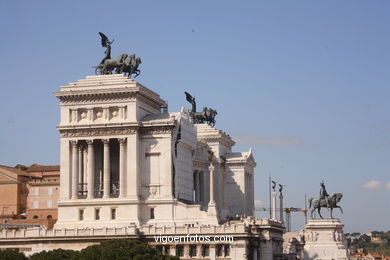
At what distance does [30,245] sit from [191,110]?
1976 inches

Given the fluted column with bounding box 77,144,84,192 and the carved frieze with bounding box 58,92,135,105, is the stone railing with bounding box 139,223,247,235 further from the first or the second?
the carved frieze with bounding box 58,92,135,105

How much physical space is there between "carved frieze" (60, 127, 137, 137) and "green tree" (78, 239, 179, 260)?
22435mm

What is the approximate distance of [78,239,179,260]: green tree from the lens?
299 ft

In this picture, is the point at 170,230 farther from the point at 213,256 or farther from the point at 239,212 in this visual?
the point at 239,212

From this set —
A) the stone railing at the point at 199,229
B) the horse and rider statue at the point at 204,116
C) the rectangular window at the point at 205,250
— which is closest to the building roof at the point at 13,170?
the horse and rider statue at the point at 204,116

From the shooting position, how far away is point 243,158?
486 feet

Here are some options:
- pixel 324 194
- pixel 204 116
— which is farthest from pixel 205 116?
pixel 324 194

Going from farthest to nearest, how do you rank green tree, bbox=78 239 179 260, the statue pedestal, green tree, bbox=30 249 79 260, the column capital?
1. the statue pedestal
2. the column capital
3. green tree, bbox=30 249 79 260
4. green tree, bbox=78 239 179 260

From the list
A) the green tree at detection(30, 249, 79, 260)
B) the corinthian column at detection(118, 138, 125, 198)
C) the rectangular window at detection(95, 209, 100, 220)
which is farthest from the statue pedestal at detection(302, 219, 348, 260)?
the green tree at detection(30, 249, 79, 260)

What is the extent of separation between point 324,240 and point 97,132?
3676cm

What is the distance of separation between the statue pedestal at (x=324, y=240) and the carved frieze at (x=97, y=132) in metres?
31.3

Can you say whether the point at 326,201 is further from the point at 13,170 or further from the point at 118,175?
the point at 13,170

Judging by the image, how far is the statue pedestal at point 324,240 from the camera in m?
126

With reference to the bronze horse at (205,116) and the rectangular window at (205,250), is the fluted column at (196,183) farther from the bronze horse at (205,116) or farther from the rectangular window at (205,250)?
the rectangular window at (205,250)
